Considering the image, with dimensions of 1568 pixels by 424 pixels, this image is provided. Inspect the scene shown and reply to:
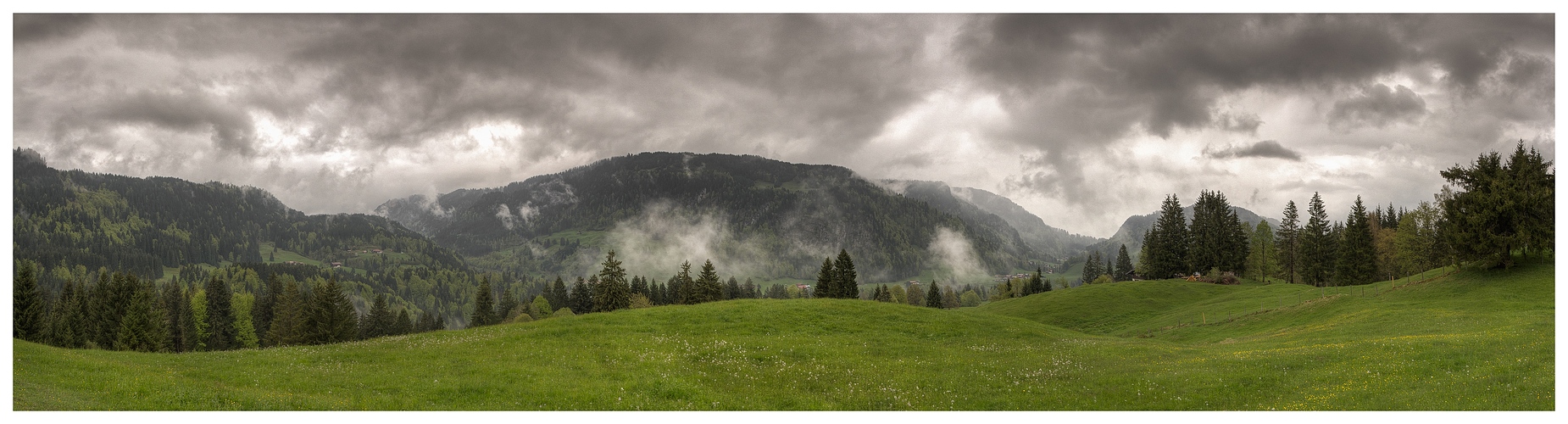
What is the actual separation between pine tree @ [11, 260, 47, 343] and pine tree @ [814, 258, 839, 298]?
321 ft

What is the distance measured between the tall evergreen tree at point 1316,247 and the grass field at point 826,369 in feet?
201

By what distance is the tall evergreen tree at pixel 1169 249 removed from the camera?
120188mm

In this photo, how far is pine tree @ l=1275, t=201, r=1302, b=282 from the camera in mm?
109812

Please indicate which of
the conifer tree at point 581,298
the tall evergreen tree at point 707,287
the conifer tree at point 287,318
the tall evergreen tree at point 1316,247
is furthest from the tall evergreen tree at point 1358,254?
the conifer tree at point 287,318

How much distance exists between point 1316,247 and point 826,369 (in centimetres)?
10970

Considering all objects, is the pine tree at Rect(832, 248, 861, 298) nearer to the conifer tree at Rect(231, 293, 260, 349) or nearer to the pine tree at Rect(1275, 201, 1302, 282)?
the pine tree at Rect(1275, 201, 1302, 282)

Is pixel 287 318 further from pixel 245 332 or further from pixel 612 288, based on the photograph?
pixel 612 288

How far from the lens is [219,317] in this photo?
119 meters

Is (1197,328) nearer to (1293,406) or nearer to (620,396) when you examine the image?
(1293,406)

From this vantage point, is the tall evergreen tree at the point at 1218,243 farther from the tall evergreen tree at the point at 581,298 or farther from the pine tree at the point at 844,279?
the tall evergreen tree at the point at 581,298

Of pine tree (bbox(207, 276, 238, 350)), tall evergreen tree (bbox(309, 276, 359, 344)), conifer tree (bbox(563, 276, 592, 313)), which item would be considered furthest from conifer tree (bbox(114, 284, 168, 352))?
conifer tree (bbox(563, 276, 592, 313))

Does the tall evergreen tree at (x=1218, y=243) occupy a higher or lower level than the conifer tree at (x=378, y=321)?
higher

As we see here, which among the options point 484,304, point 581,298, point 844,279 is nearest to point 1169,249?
point 844,279

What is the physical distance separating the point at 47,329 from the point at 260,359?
86844mm
